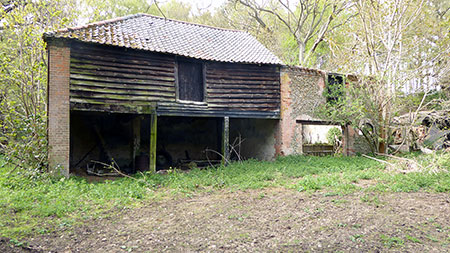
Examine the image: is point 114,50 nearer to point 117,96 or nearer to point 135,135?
point 117,96

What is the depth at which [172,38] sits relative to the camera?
1232cm

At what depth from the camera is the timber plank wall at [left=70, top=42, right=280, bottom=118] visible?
9672 millimetres

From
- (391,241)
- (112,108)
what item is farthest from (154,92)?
(391,241)

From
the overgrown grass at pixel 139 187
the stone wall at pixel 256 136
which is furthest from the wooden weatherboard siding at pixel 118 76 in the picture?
the stone wall at pixel 256 136

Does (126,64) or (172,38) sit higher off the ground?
(172,38)

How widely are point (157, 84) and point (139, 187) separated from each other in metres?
4.02

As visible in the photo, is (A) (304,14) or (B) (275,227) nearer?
(B) (275,227)

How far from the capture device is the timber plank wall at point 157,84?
9672 mm

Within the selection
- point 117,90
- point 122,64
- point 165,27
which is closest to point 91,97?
point 117,90

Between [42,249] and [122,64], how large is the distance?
6988 mm

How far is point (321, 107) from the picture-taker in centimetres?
1380

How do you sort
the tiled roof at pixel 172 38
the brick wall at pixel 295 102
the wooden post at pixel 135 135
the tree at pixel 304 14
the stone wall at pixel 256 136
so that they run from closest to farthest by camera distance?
1. the tiled roof at pixel 172 38
2. the wooden post at pixel 135 135
3. the brick wall at pixel 295 102
4. the stone wall at pixel 256 136
5. the tree at pixel 304 14

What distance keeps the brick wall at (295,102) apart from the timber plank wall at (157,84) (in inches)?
16.3

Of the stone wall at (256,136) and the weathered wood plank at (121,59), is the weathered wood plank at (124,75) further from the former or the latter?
the stone wall at (256,136)
